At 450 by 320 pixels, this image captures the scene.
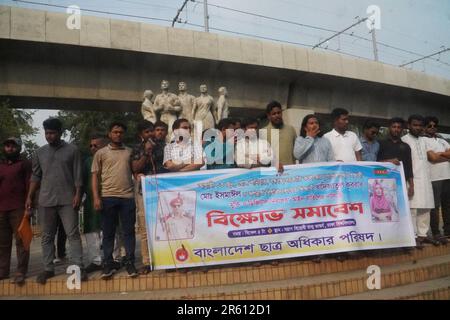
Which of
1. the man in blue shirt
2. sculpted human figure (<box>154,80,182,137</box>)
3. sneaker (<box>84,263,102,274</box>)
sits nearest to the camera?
sneaker (<box>84,263,102,274</box>)

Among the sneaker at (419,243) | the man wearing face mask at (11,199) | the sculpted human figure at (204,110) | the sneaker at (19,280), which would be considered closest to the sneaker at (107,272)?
the sneaker at (19,280)

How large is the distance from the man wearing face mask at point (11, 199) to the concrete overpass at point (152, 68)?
18.7ft

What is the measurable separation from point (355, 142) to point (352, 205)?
861mm

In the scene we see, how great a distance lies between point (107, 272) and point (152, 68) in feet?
26.5

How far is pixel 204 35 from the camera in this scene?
10008 mm

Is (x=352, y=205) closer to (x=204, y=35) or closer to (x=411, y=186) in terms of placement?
(x=411, y=186)

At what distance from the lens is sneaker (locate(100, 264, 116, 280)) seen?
3.31 meters

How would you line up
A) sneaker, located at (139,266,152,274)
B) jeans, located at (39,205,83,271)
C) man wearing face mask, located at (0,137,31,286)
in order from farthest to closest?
man wearing face mask, located at (0,137,31,286) → jeans, located at (39,205,83,271) → sneaker, located at (139,266,152,274)

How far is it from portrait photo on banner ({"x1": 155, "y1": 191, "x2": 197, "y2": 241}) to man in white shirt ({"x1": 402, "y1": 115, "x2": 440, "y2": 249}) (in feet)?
9.39

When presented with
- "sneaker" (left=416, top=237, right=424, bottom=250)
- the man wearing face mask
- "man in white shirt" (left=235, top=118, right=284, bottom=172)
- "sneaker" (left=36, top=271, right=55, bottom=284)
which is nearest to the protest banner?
"man in white shirt" (left=235, top=118, right=284, bottom=172)

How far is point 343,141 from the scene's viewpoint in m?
4.12

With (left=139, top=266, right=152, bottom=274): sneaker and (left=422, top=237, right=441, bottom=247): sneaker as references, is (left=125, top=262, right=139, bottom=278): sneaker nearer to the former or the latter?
(left=139, top=266, right=152, bottom=274): sneaker

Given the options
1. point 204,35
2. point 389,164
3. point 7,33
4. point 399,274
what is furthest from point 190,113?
point 399,274

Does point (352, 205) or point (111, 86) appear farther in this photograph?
point (111, 86)
